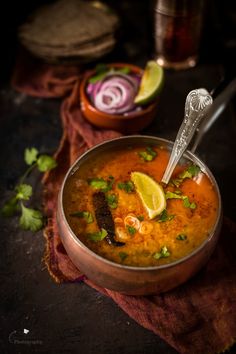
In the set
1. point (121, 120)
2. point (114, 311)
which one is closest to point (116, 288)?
point (114, 311)

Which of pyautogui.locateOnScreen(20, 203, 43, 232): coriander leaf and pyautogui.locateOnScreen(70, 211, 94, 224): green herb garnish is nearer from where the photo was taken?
pyautogui.locateOnScreen(70, 211, 94, 224): green herb garnish

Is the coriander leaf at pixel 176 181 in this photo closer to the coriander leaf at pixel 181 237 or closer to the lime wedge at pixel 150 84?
Result: the coriander leaf at pixel 181 237

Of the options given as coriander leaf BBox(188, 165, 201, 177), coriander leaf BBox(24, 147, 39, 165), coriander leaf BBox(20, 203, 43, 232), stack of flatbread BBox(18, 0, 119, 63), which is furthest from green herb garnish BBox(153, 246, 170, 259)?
stack of flatbread BBox(18, 0, 119, 63)

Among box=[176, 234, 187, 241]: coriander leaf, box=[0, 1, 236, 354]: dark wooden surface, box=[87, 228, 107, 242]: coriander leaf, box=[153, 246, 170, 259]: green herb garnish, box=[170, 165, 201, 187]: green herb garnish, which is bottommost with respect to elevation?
box=[0, 1, 236, 354]: dark wooden surface

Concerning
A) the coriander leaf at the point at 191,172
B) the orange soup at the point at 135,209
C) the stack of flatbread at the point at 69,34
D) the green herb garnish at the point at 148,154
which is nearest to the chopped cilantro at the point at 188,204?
the orange soup at the point at 135,209

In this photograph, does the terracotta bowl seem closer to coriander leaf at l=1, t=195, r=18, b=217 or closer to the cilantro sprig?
the cilantro sprig

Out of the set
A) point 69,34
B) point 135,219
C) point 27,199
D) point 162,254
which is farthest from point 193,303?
point 69,34
